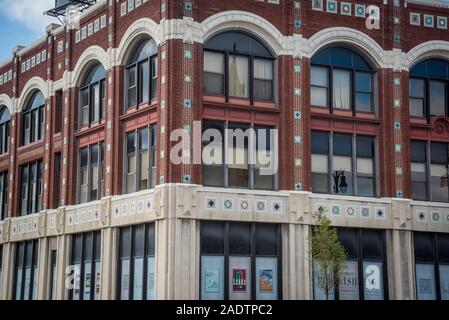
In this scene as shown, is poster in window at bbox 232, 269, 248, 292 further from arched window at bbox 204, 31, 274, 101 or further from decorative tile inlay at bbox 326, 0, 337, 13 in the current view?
decorative tile inlay at bbox 326, 0, 337, 13

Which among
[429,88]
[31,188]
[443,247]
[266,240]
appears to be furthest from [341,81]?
[31,188]

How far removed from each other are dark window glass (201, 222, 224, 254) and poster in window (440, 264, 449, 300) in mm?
11039

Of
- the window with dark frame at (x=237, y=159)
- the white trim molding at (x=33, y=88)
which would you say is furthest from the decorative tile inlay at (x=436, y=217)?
the white trim molding at (x=33, y=88)

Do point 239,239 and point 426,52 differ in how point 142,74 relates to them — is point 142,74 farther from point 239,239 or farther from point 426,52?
point 426,52

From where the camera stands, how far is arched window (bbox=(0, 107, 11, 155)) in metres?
48.8

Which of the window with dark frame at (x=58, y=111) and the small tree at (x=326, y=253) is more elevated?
the window with dark frame at (x=58, y=111)

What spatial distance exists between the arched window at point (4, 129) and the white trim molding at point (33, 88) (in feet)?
7.93

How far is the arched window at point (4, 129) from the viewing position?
48844mm

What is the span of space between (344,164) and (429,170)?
15.1 feet

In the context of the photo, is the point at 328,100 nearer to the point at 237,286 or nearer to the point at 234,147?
the point at 234,147

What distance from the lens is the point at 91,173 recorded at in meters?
38.6

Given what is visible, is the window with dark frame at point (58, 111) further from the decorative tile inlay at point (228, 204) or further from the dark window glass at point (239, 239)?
the dark window glass at point (239, 239)

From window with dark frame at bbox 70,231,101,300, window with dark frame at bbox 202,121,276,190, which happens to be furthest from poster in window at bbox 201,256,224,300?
window with dark frame at bbox 70,231,101,300

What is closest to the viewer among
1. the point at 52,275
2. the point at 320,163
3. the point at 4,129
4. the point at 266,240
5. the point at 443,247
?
the point at 266,240
